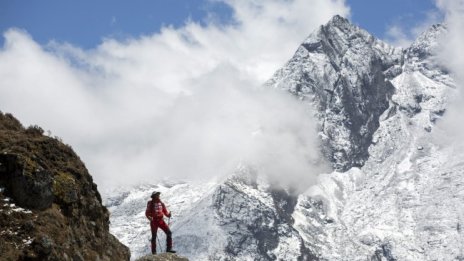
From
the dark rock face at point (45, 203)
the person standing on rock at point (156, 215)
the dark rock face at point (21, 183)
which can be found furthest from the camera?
the person standing on rock at point (156, 215)

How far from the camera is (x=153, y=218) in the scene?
3167 centimetres

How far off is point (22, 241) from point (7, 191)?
1.80 meters

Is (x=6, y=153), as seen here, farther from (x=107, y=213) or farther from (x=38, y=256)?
(x=107, y=213)

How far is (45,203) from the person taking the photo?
78.9 ft

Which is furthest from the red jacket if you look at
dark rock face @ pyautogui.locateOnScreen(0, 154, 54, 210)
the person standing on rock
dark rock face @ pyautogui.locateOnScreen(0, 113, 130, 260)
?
dark rock face @ pyautogui.locateOnScreen(0, 154, 54, 210)

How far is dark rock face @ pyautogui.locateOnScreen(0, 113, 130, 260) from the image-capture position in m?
22.5

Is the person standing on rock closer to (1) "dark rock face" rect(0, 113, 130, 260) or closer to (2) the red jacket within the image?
(2) the red jacket

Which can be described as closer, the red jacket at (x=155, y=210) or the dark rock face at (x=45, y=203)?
the dark rock face at (x=45, y=203)

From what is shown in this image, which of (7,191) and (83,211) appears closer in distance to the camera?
(7,191)

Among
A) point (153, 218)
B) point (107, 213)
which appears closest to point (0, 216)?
point (107, 213)

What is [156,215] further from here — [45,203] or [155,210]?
[45,203]

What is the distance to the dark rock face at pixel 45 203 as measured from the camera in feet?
73.7

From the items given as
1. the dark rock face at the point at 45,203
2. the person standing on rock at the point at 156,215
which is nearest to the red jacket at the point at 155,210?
the person standing on rock at the point at 156,215

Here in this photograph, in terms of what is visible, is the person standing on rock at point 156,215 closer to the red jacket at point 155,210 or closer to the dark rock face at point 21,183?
the red jacket at point 155,210
